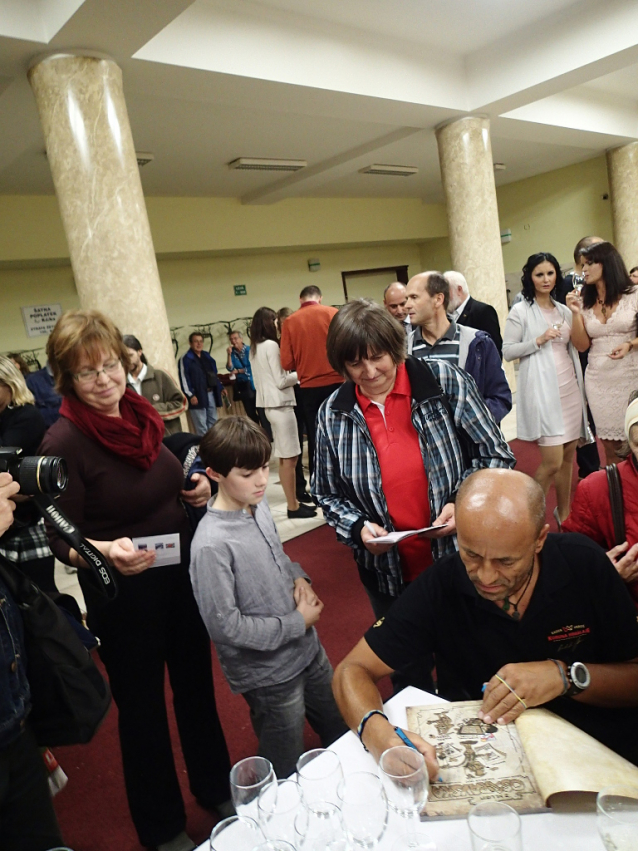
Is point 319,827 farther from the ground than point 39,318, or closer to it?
closer to it

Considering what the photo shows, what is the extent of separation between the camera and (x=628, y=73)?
802 centimetres

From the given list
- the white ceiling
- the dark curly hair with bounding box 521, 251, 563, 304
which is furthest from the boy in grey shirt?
the white ceiling

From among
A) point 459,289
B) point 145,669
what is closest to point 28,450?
point 145,669

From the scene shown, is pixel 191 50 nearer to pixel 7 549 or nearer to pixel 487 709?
pixel 7 549

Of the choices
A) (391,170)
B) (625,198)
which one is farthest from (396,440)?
(625,198)

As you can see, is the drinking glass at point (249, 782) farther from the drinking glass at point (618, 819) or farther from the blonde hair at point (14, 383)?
the blonde hair at point (14, 383)

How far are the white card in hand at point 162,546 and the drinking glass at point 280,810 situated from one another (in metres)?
0.73

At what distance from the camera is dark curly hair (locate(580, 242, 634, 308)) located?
11.4 ft

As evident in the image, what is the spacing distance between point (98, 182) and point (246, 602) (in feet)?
10.5

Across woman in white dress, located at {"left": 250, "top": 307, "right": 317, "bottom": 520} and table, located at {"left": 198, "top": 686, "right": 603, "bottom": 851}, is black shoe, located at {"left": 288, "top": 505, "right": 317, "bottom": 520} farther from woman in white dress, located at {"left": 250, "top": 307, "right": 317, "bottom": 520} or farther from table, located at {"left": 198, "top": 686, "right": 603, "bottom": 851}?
table, located at {"left": 198, "top": 686, "right": 603, "bottom": 851}

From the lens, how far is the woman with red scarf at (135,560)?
1.59 m

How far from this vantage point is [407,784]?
0.93 metres

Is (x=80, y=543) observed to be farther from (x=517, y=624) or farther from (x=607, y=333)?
(x=607, y=333)

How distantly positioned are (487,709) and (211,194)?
9.34 metres
